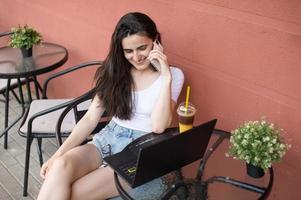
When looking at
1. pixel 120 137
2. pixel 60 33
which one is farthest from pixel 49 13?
pixel 120 137

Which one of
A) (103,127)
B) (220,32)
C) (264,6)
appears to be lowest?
(103,127)

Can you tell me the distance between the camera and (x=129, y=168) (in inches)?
65.4

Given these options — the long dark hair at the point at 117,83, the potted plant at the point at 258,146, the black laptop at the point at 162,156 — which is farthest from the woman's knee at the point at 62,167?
the potted plant at the point at 258,146

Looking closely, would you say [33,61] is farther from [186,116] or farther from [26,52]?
[186,116]

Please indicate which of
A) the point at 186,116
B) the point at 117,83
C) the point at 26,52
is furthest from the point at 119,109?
the point at 26,52

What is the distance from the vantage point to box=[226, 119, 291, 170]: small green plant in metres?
1.50

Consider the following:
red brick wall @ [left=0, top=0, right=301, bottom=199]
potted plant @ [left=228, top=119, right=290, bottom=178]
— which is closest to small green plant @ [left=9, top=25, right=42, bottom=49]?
red brick wall @ [left=0, top=0, right=301, bottom=199]

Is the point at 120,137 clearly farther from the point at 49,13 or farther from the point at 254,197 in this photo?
the point at 49,13

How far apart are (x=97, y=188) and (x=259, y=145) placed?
77cm

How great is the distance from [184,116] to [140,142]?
283 millimetres

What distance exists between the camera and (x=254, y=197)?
5.11 feet

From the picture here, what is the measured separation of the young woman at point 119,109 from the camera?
1.76 m

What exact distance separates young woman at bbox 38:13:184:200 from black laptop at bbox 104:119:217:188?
0.13 m

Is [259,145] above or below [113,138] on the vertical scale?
above
